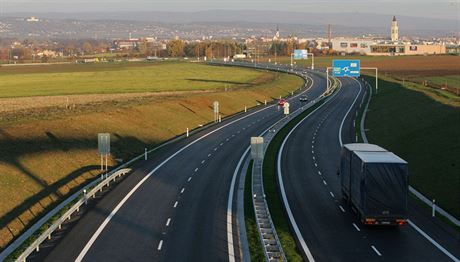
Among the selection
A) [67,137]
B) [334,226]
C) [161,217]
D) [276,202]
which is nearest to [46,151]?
[67,137]

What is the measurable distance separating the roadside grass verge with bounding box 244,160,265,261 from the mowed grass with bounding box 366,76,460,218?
11.3 m

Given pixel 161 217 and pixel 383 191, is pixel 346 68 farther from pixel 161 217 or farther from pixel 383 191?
pixel 383 191

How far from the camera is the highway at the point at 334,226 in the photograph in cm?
2858

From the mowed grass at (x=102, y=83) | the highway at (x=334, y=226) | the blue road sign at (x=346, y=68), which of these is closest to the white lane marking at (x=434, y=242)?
the highway at (x=334, y=226)

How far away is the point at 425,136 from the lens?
2313 inches

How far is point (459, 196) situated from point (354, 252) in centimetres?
1272

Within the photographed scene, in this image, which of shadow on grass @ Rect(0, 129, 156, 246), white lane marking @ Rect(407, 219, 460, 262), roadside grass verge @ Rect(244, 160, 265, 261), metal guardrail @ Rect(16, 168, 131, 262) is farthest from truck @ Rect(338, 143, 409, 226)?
shadow on grass @ Rect(0, 129, 156, 246)

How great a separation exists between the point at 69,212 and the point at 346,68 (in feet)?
299

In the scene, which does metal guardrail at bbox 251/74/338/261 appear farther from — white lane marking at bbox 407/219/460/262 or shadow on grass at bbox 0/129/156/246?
shadow on grass at bbox 0/129/156/246

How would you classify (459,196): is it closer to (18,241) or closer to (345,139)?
(18,241)

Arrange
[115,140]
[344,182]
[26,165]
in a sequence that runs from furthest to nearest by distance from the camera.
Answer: [115,140], [26,165], [344,182]

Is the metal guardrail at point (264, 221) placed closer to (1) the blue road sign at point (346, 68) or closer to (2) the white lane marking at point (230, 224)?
(2) the white lane marking at point (230, 224)

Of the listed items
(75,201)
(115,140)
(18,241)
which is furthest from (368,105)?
(18,241)

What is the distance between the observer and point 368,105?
10294 centimetres
